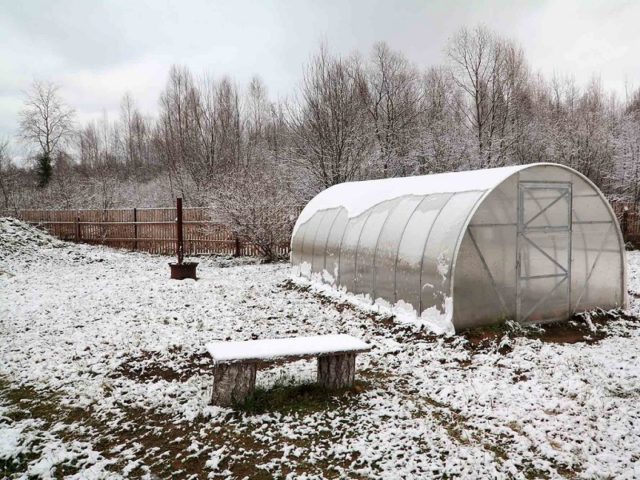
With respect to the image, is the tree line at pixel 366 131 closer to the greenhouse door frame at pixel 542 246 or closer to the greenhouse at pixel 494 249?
the greenhouse at pixel 494 249

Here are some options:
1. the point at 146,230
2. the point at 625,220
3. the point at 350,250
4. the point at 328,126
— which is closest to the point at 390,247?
the point at 350,250

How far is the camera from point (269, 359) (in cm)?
507

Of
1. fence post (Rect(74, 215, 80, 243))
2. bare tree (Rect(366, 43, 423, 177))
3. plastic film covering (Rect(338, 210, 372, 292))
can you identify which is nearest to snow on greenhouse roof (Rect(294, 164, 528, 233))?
plastic film covering (Rect(338, 210, 372, 292))

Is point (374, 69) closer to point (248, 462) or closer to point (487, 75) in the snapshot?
point (487, 75)

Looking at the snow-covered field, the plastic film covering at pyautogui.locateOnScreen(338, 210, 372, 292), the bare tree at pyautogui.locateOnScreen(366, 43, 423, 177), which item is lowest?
the snow-covered field

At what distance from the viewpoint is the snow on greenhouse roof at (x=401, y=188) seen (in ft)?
26.5

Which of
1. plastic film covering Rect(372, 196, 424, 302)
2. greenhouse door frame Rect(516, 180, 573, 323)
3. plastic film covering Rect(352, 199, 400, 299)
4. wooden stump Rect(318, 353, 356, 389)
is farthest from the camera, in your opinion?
plastic film covering Rect(352, 199, 400, 299)

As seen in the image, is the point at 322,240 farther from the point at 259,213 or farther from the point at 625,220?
the point at 625,220

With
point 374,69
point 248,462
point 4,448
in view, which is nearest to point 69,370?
point 4,448

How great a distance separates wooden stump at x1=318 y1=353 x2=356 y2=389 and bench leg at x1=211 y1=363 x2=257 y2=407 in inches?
35.4

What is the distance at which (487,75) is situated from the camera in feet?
89.2

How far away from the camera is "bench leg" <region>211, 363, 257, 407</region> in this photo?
5.07 metres

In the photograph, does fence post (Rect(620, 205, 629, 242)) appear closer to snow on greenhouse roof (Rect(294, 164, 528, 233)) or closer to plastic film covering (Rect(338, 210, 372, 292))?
snow on greenhouse roof (Rect(294, 164, 528, 233))

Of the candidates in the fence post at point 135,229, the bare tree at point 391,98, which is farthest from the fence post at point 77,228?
the bare tree at point 391,98
